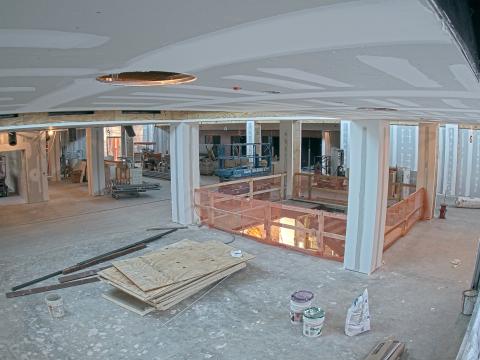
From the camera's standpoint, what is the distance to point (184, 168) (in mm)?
10648

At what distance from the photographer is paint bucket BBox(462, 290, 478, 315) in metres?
5.39

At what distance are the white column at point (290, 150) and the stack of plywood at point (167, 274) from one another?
7.93m

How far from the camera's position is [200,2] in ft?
3.05

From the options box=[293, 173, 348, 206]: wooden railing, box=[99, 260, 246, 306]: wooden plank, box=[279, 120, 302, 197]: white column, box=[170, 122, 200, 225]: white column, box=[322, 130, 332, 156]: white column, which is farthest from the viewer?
box=[322, 130, 332, 156]: white column

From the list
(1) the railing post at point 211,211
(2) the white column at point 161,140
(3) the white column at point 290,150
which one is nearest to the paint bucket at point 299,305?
(1) the railing post at point 211,211

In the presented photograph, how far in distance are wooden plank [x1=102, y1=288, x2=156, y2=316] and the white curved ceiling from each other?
14.1 ft

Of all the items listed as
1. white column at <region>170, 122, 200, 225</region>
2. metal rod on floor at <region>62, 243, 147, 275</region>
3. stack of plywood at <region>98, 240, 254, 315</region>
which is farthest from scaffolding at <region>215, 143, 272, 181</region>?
stack of plywood at <region>98, 240, 254, 315</region>

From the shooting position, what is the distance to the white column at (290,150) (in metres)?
15.1

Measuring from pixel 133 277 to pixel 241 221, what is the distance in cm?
459

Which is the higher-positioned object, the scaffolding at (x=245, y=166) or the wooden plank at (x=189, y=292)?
the scaffolding at (x=245, y=166)

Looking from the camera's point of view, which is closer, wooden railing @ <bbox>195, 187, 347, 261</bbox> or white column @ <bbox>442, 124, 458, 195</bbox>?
wooden railing @ <bbox>195, 187, 347, 261</bbox>

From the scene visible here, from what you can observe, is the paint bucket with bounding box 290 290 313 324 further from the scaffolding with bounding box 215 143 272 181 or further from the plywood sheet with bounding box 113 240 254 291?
the scaffolding with bounding box 215 143 272 181

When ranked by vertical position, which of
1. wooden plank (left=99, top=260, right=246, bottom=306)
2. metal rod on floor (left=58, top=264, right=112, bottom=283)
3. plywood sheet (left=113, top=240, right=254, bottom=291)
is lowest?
metal rod on floor (left=58, top=264, right=112, bottom=283)

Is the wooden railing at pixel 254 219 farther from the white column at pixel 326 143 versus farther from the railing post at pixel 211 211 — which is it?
Answer: the white column at pixel 326 143
